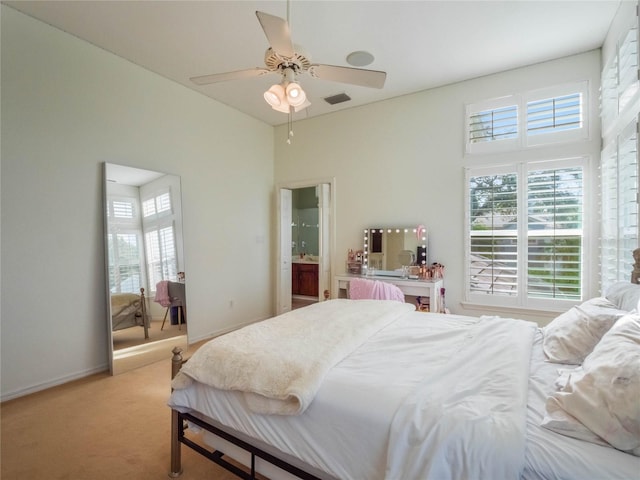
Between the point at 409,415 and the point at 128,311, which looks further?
the point at 128,311

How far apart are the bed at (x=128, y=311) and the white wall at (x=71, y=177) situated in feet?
0.38

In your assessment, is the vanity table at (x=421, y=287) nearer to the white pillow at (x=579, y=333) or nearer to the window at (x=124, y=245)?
the white pillow at (x=579, y=333)

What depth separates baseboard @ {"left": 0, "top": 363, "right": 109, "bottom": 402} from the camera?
2.54 m

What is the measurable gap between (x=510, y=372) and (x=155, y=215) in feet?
11.3

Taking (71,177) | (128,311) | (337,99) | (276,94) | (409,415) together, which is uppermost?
(337,99)

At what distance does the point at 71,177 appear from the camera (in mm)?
2889

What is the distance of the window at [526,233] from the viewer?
125 inches

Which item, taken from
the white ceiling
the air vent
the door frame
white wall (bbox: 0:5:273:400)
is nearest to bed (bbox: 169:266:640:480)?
white wall (bbox: 0:5:273:400)

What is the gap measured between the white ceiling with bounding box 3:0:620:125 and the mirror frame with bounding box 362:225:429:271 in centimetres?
173

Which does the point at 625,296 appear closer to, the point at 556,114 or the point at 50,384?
the point at 556,114

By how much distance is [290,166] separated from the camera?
496 cm

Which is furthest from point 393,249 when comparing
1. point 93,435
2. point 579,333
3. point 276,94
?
point 93,435

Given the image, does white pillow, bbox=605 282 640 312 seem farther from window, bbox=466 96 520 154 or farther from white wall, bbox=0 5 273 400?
white wall, bbox=0 5 273 400

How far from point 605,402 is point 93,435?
273cm
